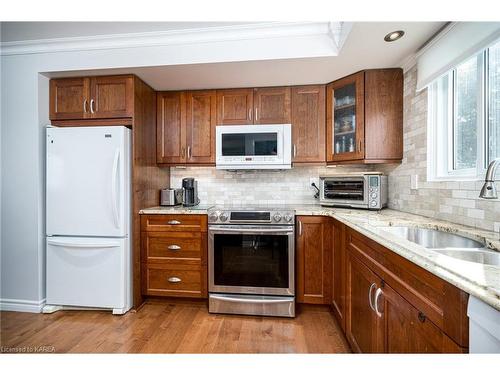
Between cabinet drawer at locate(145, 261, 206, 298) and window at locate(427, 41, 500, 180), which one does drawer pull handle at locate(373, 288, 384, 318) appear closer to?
window at locate(427, 41, 500, 180)

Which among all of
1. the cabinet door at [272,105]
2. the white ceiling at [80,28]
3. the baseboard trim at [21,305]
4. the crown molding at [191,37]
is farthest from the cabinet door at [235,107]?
the baseboard trim at [21,305]

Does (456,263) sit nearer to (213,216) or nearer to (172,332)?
(213,216)

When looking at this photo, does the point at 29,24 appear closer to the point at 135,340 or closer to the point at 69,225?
the point at 69,225

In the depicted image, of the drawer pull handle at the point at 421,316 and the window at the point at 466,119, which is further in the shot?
the window at the point at 466,119

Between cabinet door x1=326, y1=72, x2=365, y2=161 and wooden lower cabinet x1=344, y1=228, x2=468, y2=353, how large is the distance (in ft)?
2.96

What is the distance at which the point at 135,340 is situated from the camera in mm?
1766

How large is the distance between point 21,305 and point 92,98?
2047 mm

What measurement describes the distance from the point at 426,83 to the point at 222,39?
159 cm

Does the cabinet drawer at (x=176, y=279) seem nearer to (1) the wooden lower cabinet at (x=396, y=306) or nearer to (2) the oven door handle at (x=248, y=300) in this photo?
(2) the oven door handle at (x=248, y=300)

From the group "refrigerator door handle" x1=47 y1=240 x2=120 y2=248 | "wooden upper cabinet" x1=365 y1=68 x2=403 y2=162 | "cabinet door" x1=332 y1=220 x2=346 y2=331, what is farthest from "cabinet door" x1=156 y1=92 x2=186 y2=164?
"wooden upper cabinet" x1=365 y1=68 x2=403 y2=162

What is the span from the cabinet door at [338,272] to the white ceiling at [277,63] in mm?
1335

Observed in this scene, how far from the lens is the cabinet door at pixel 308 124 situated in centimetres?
241

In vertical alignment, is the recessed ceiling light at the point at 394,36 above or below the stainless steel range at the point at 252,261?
above
